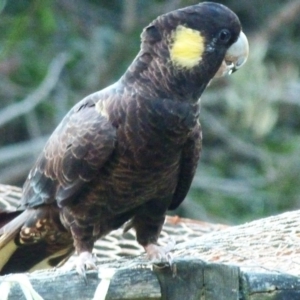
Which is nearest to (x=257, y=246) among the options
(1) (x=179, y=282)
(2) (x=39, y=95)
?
(1) (x=179, y=282)

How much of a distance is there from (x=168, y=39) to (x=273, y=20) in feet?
14.4

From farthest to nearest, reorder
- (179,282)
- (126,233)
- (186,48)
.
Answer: (126,233), (186,48), (179,282)

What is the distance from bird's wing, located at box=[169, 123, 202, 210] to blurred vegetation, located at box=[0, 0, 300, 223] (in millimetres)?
3181

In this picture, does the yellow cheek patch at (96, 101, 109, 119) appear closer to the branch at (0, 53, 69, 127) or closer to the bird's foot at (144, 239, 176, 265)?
the bird's foot at (144, 239, 176, 265)

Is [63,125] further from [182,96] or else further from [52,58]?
[52,58]

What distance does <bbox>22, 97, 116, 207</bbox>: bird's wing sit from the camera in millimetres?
2826

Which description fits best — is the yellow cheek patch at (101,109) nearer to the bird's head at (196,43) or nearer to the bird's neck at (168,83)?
the bird's neck at (168,83)

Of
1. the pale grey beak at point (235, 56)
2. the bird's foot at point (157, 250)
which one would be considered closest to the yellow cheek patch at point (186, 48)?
the pale grey beak at point (235, 56)

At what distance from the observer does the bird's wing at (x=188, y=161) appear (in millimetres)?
2941

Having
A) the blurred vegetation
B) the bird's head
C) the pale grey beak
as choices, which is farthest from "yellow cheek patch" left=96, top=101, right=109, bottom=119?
the blurred vegetation

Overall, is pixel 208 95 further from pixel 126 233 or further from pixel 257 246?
pixel 257 246

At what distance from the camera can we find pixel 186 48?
2.83m

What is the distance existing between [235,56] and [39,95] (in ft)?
11.8

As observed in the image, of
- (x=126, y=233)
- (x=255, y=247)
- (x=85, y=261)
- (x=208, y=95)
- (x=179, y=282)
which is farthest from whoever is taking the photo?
(x=208, y=95)
